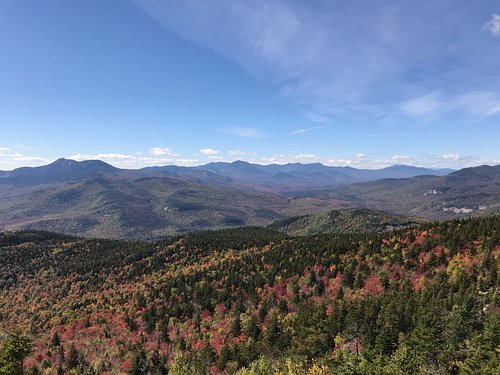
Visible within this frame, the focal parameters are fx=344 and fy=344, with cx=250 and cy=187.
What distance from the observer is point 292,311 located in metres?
81.2

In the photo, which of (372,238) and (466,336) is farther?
(372,238)

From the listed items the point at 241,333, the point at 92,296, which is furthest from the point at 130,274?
the point at 241,333

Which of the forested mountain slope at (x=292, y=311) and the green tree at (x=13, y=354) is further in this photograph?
the green tree at (x=13, y=354)

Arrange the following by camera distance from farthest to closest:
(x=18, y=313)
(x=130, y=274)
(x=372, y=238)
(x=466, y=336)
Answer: (x=130, y=274), (x=18, y=313), (x=372, y=238), (x=466, y=336)

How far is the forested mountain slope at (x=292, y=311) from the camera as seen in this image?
52031 mm

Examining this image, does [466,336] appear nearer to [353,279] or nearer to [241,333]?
[353,279]

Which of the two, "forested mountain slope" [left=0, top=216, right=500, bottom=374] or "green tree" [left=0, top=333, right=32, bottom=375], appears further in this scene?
"green tree" [left=0, top=333, right=32, bottom=375]

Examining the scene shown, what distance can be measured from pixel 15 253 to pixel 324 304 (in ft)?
625

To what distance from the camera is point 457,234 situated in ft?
276

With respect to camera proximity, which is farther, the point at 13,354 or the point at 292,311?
the point at 292,311

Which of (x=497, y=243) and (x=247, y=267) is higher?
(x=497, y=243)

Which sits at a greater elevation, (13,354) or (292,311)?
(13,354)

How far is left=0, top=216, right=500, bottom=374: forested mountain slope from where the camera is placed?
52.0 metres

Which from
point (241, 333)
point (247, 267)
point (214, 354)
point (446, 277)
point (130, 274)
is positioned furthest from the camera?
point (130, 274)
